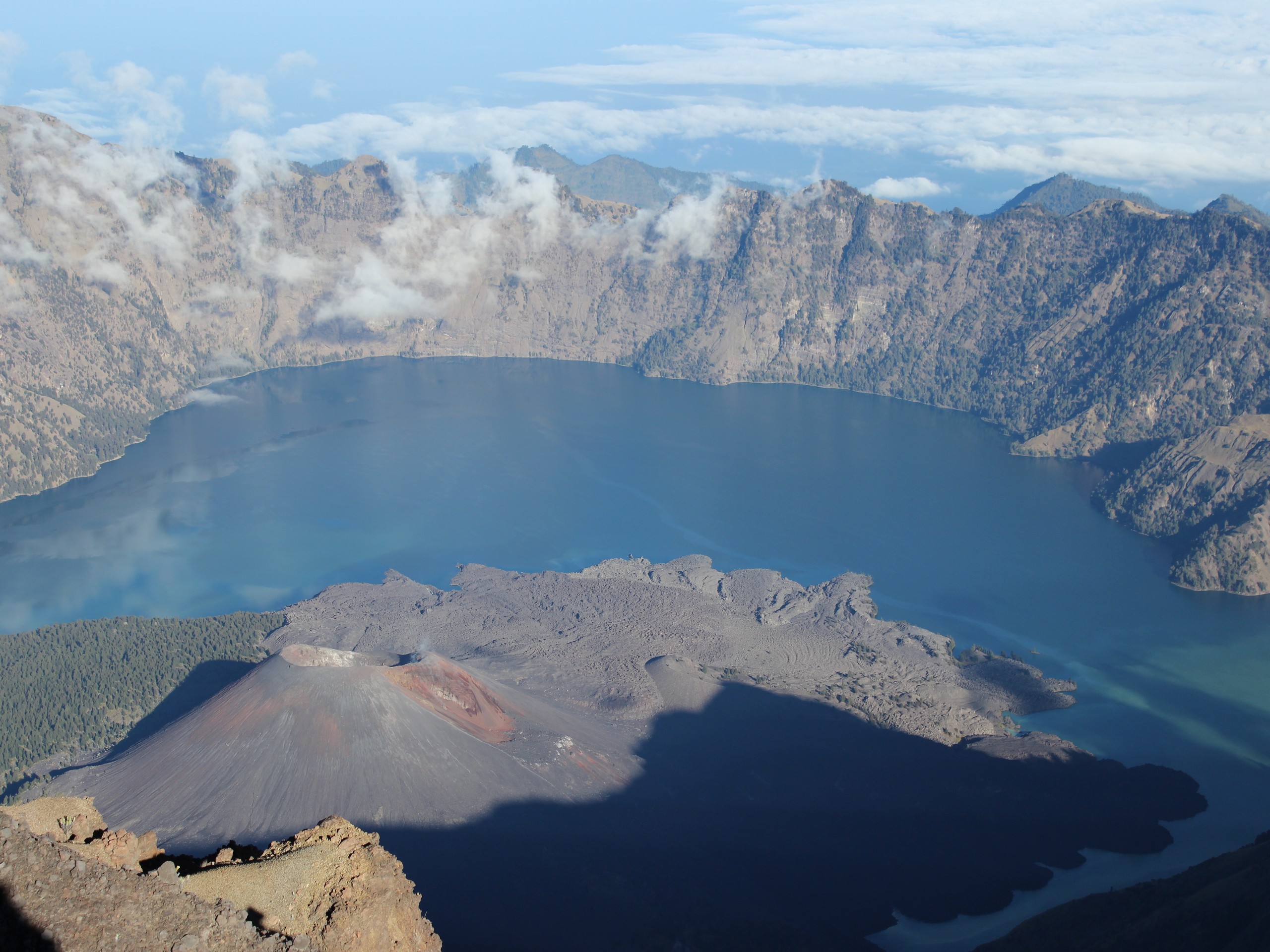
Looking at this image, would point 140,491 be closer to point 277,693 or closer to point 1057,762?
point 277,693

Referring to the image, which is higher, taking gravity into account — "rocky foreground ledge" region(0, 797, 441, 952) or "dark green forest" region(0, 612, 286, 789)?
"rocky foreground ledge" region(0, 797, 441, 952)

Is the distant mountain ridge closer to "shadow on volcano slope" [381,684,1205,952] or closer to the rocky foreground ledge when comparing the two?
"shadow on volcano slope" [381,684,1205,952]

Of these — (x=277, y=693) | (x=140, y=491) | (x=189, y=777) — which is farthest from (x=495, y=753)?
(x=140, y=491)

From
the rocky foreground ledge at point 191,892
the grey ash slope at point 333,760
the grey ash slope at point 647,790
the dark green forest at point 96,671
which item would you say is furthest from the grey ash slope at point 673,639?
the rocky foreground ledge at point 191,892

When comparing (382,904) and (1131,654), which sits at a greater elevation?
(382,904)

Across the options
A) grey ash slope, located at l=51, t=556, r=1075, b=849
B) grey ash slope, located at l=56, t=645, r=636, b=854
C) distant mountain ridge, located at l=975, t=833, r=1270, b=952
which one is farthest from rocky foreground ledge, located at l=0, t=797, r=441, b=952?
distant mountain ridge, located at l=975, t=833, r=1270, b=952

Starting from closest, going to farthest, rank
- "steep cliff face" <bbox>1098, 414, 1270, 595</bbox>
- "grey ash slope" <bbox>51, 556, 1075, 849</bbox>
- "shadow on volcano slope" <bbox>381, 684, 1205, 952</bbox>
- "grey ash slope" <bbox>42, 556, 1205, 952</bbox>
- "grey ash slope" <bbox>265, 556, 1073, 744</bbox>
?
"shadow on volcano slope" <bbox>381, 684, 1205, 952</bbox>, "grey ash slope" <bbox>42, 556, 1205, 952</bbox>, "grey ash slope" <bbox>51, 556, 1075, 849</bbox>, "grey ash slope" <bbox>265, 556, 1073, 744</bbox>, "steep cliff face" <bbox>1098, 414, 1270, 595</bbox>

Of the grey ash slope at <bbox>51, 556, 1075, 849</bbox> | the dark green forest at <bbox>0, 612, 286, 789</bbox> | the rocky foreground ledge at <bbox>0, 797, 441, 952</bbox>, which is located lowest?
the dark green forest at <bbox>0, 612, 286, 789</bbox>
